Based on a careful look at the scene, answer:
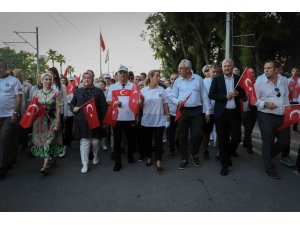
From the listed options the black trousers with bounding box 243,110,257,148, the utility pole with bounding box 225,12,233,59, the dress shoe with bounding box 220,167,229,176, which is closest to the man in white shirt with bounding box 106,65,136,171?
the dress shoe with bounding box 220,167,229,176

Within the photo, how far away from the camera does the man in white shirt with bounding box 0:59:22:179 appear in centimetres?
523

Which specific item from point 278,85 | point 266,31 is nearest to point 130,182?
point 278,85

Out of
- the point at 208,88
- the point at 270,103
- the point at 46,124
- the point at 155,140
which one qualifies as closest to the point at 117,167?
the point at 155,140

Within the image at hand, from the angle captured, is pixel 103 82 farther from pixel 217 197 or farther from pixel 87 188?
pixel 217 197

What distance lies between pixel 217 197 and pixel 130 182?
141 cm

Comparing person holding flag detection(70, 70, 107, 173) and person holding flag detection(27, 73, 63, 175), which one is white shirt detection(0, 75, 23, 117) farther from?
person holding flag detection(70, 70, 107, 173)

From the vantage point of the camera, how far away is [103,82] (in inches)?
321

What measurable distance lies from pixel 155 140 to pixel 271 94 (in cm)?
216

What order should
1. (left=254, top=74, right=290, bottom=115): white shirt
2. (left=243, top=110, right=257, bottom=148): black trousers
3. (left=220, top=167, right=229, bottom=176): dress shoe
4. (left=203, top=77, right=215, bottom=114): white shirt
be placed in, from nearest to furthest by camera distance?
(left=254, top=74, right=290, bottom=115): white shirt
(left=220, top=167, right=229, bottom=176): dress shoe
(left=203, top=77, right=215, bottom=114): white shirt
(left=243, top=110, right=257, bottom=148): black trousers

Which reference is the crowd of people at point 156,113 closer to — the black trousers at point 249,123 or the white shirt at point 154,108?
the white shirt at point 154,108

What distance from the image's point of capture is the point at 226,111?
17.3 feet

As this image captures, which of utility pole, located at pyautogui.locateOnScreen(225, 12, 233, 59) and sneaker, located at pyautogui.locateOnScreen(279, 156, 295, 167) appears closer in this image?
sneaker, located at pyautogui.locateOnScreen(279, 156, 295, 167)

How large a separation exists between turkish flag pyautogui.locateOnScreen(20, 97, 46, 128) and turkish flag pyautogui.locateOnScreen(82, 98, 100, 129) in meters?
0.76
